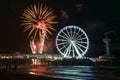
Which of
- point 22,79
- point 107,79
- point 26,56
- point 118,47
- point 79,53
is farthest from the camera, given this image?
point 26,56

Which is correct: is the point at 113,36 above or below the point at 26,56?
above

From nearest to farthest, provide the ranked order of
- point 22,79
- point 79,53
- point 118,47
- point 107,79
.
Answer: point 107,79, point 22,79, point 79,53, point 118,47

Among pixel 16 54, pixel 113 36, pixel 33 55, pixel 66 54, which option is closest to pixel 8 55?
pixel 16 54

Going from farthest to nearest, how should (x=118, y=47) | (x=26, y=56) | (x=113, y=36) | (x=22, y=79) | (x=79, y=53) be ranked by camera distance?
(x=26, y=56), (x=113, y=36), (x=118, y=47), (x=79, y=53), (x=22, y=79)

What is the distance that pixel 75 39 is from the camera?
118500mm

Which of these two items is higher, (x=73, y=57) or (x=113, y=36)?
(x=113, y=36)

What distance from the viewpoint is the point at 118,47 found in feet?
A: 416

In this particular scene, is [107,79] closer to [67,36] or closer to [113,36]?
[67,36]

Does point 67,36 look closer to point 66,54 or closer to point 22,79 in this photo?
point 66,54

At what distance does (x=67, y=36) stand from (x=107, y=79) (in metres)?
87.3

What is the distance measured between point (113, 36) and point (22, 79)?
106355 millimetres

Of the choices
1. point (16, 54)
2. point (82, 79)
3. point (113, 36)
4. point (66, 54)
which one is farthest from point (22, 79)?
point (16, 54)

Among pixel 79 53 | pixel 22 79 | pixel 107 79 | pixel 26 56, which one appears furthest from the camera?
pixel 26 56

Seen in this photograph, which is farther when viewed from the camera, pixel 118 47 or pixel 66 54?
pixel 118 47
